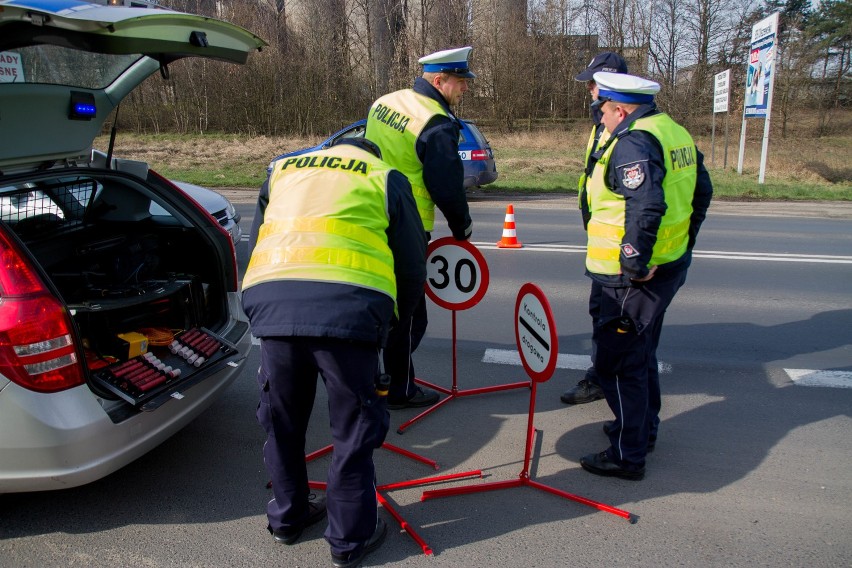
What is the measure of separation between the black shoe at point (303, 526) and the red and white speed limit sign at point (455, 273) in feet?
5.53

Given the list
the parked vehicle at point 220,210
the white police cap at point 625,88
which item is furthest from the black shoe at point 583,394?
the parked vehicle at point 220,210

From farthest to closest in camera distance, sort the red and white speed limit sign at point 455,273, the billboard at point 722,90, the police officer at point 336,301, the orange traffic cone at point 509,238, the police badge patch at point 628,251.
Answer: the billboard at point 722,90 → the orange traffic cone at point 509,238 → the red and white speed limit sign at point 455,273 → the police badge patch at point 628,251 → the police officer at point 336,301

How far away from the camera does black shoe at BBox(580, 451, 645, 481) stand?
3.50 metres

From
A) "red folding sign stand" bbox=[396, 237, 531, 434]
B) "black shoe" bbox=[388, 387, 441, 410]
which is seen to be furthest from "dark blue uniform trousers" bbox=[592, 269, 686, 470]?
"black shoe" bbox=[388, 387, 441, 410]

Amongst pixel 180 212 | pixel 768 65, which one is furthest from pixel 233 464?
pixel 768 65

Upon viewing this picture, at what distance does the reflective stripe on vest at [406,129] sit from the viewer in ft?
13.0

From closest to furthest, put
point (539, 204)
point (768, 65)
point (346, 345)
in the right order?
point (346, 345) < point (539, 204) < point (768, 65)

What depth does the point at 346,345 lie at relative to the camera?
2584 mm

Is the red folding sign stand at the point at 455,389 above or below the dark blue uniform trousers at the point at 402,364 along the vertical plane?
below

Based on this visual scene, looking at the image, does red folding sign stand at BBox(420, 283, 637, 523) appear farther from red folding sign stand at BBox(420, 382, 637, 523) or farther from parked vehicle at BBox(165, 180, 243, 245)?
parked vehicle at BBox(165, 180, 243, 245)

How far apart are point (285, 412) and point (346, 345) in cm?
43

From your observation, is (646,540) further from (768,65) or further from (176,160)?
(176,160)

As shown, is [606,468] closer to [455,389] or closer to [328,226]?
[455,389]

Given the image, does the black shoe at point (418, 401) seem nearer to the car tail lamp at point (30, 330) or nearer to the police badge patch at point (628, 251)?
the police badge patch at point (628, 251)
